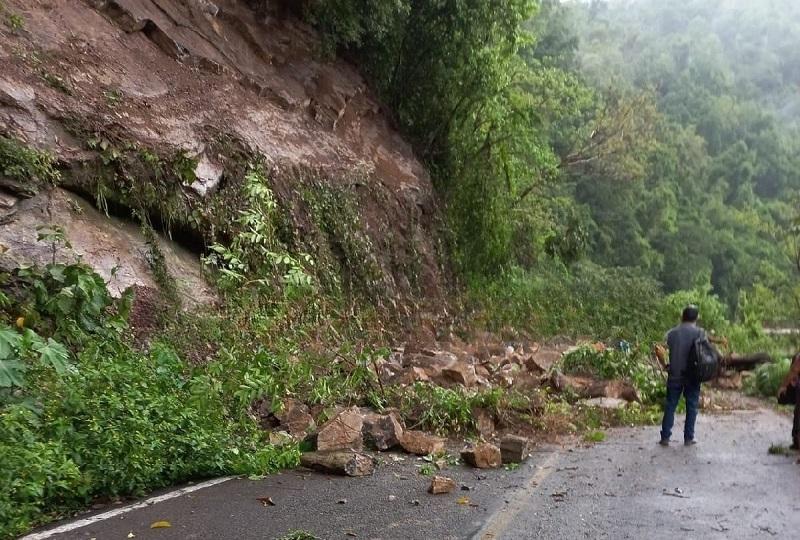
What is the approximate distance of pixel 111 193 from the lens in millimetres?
9602

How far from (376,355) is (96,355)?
348 centimetres

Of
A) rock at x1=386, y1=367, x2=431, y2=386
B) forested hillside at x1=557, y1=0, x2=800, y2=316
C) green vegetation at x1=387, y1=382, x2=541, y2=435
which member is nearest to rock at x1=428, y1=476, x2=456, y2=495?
green vegetation at x1=387, y1=382, x2=541, y2=435

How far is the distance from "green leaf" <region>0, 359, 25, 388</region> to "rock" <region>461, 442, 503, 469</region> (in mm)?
4011

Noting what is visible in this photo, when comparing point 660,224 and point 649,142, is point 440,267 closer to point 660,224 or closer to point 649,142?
point 649,142

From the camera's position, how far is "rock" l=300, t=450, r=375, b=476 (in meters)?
6.74

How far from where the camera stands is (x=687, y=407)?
9078 millimetres

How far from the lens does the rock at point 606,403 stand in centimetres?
1117

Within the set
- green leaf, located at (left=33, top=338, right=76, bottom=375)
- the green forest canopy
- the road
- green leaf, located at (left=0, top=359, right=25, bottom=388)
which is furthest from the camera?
the green forest canopy

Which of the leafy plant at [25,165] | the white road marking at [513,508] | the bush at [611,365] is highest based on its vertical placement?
the bush at [611,365]

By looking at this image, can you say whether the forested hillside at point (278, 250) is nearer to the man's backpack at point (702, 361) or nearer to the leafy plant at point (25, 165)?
the leafy plant at point (25, 165)

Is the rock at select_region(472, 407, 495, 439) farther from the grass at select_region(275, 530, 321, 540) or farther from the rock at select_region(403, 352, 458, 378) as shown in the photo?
the grass at select_region(275, 530, 321, 540)

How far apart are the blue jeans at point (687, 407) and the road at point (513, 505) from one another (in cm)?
94

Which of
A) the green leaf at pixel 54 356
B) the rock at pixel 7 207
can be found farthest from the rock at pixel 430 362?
the green leaf at pixel 54 356

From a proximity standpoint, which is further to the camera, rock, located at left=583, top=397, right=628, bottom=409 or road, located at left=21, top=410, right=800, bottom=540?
rock, located at left=583, top=397, right=628, bottom=409
